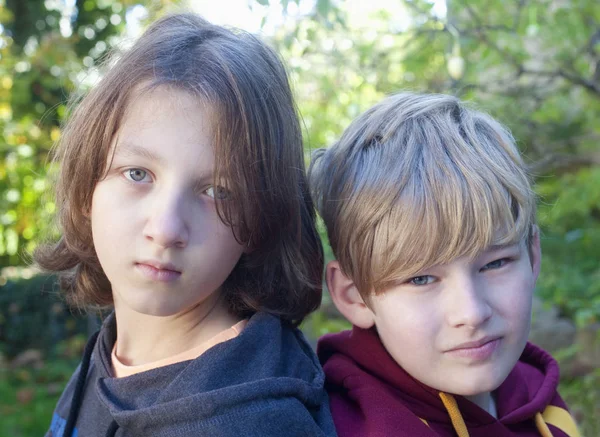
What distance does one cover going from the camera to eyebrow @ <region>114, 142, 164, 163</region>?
142cm

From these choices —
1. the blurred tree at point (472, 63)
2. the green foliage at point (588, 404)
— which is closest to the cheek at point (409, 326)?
the blurred tree at point (472, 63)

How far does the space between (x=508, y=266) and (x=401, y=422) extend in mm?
442

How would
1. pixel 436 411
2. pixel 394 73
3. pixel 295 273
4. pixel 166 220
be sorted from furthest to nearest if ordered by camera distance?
pixel 394 73, pixel 295 273, pixel 436 411, pixel 166 220

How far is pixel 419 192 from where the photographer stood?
1.52 metres

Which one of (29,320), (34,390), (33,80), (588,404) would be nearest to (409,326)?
(588,404)

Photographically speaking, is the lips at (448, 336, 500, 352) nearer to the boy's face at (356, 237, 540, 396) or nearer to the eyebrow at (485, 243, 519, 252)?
the boy's face at (356, 237, 540, 396)

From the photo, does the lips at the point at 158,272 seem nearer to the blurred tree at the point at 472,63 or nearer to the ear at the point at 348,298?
A: the ear at the point at 348,298

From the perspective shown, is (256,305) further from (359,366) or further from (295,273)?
(359,366)

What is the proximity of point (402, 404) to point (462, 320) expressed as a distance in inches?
10.0

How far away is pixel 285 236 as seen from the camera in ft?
5.49

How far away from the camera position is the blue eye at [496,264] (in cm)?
156

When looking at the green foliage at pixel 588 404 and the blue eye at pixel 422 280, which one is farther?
the green foliage at pixel 588 404

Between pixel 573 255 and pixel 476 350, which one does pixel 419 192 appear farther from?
pixel 573 255

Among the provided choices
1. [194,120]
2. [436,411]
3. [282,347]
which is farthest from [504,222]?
[194,120]
